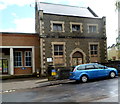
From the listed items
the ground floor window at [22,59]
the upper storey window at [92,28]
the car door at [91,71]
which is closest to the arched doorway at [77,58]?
the upper storey window at [92,28]

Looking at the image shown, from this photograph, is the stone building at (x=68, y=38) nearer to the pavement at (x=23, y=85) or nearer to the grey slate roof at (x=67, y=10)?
the grey slate roof at (x=67, y=10)

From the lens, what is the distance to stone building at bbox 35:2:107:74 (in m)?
20.7

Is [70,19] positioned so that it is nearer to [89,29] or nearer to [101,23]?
[89,29]

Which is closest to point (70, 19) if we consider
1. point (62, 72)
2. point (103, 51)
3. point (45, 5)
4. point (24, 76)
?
point (45, 5)

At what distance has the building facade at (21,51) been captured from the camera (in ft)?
67.1

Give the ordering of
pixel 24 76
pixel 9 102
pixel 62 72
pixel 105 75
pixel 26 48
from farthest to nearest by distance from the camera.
Answer: pixel 26 48
pixel 24 76
pixel 62 72
pixel 105 75
pixel 9 102

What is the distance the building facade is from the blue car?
8.17 meters

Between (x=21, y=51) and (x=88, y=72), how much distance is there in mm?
10955

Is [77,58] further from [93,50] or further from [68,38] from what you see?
[68,38]

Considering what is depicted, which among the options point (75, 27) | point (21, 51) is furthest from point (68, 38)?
point (21, 51)

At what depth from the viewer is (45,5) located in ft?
79.7

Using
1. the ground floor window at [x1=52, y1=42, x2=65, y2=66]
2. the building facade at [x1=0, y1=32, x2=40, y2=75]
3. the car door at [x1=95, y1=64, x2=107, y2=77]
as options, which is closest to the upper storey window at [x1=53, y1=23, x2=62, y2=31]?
the ground floor window at [x1=52, y1=42, x2=65, y2=66]

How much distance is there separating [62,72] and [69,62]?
4.68 metres

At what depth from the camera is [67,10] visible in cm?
2469
